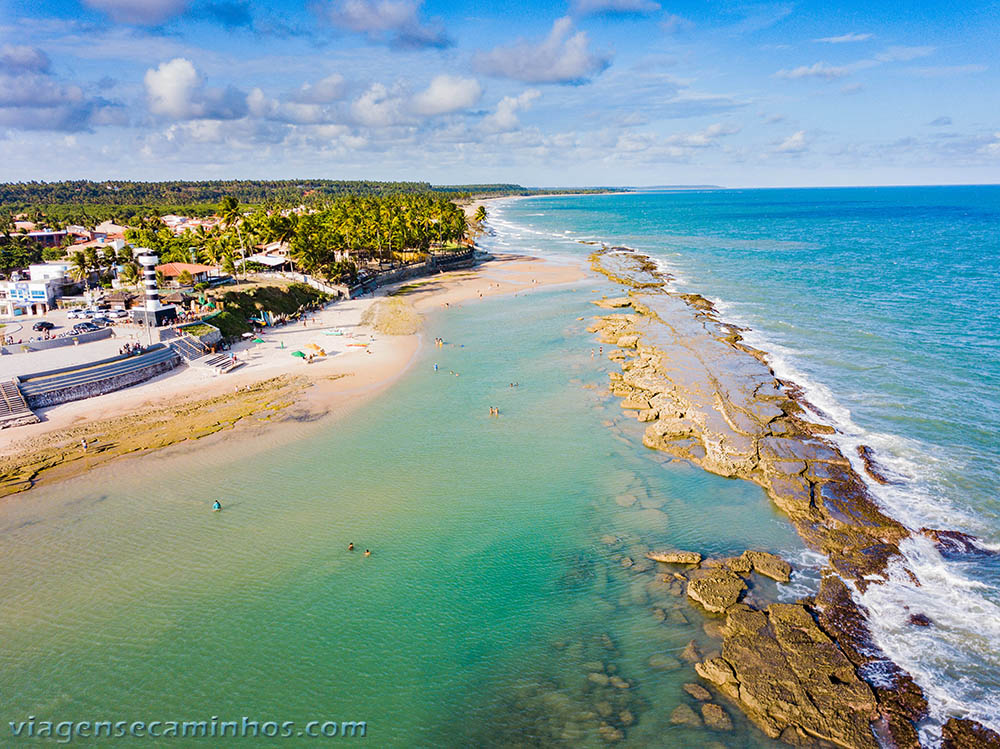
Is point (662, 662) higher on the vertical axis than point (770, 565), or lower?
lower

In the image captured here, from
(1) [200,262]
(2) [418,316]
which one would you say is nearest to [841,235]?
(2) [418,316]

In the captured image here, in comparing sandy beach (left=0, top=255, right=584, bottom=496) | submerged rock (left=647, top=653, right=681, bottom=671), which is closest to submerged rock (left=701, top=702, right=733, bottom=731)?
submerged rock (left=647, top=653, right=681, bottom=671)

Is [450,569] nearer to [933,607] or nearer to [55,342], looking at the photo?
[933,607]

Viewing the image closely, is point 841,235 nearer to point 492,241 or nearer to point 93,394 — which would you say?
point 492,241

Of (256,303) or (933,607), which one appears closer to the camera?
(933,607)

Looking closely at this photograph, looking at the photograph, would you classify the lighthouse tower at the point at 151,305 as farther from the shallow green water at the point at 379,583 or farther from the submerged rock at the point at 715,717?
the submerged rock at the point at 715,717

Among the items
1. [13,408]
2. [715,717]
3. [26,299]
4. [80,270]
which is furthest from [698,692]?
[80,270]
